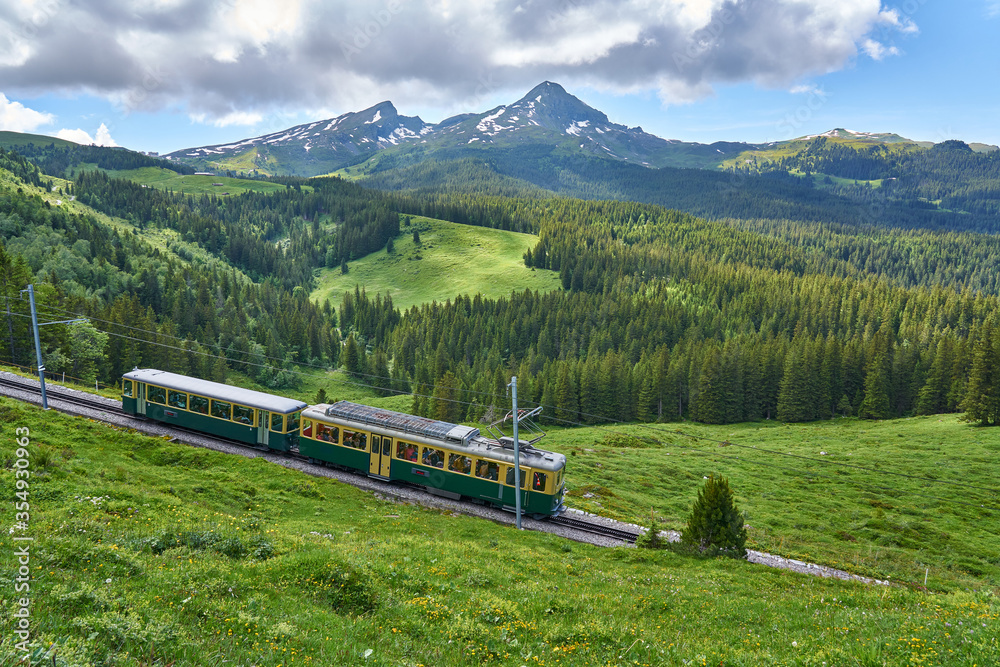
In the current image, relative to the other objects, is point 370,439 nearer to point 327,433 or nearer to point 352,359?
point 327,433

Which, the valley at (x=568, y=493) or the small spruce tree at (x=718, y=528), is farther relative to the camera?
the small spruce tree at (x=718, y=528)

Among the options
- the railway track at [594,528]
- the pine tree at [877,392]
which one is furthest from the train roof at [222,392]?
the pine tree at [877,392]

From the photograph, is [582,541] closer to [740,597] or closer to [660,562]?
[660,562]

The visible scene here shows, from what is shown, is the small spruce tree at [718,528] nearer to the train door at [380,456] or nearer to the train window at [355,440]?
the train door at [380,456]

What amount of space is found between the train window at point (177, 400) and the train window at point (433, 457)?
20.5 meters

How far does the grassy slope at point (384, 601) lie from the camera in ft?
34.3

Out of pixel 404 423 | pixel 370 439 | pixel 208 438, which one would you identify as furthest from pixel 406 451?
pixel 208 438

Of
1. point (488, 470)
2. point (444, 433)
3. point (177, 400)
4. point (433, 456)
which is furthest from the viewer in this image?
point (177, 400)

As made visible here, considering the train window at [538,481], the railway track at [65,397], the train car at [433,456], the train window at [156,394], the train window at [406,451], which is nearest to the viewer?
the train window at [538,481]

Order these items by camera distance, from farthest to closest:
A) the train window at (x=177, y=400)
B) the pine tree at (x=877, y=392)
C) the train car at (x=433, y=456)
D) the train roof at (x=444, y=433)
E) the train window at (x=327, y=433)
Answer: the pine tree at (x=877, y=392)
the train window at (x=177, y=400)
the train window at (x=327, y=433)
the train roof at (x=444, y=433)
the train car at (x=433, y=456)

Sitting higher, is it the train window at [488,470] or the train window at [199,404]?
the train window at [199,404]

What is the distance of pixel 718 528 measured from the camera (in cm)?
2898

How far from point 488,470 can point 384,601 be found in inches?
802

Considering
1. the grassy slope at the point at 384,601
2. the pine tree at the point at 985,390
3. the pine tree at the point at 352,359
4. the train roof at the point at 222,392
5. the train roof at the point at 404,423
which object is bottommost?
the pine tree at the point at 352,359
